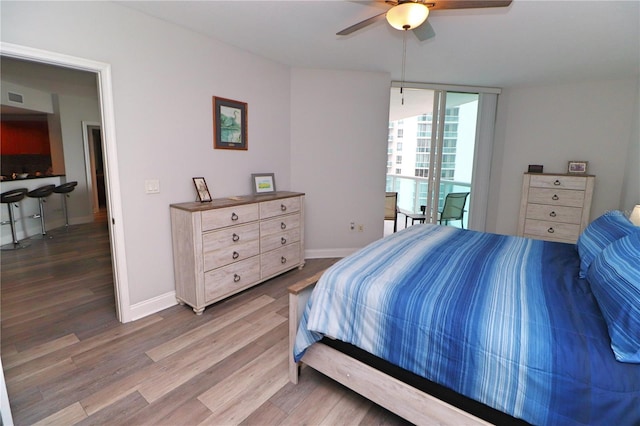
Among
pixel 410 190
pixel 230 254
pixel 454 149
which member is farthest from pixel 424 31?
pixel 410 190

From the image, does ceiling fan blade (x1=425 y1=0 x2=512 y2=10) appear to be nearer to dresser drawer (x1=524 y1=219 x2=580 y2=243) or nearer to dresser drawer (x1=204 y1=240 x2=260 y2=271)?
dresser drawer (x1=204 y1=240 x2=260 y2=271)

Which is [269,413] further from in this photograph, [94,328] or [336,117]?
[336,117]

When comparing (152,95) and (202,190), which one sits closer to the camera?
(152,95)

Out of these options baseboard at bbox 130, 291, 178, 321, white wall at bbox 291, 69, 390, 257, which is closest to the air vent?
white wall at bbox 291, 69, 390, 257

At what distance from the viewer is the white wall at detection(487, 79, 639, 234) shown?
3.97m

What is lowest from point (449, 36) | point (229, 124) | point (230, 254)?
point (230, 254)

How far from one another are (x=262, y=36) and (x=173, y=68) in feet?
2.75

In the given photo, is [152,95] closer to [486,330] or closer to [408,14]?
[408,14]

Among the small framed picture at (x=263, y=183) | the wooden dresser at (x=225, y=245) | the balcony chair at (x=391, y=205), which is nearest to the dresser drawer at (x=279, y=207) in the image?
the wooden dresser at (x=225, y=245)

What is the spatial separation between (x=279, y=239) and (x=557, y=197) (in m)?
3.63

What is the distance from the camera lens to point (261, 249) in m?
3.11

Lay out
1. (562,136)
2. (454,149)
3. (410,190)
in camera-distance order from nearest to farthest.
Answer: (562,136) → (454,149) → (410,190)

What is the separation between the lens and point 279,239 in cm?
333

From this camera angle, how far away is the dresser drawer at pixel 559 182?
12.7ft
